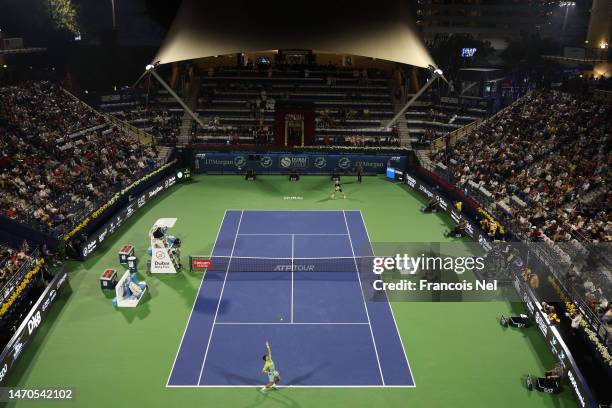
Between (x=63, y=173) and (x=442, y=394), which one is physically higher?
(x=63, y=173)

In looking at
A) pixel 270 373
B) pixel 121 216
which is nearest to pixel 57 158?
pixel 121 216

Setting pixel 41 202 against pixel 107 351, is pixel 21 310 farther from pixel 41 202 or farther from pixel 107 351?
pixel 41 202

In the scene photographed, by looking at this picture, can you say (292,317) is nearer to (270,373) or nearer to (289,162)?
(270,373)

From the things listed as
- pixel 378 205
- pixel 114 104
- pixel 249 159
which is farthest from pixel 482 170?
pixel 114 104

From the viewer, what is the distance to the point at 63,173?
30.8m

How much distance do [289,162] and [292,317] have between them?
75.9ft

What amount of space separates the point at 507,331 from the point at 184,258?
45.7 ft

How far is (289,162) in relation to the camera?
1607 inches

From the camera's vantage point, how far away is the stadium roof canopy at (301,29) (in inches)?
1371

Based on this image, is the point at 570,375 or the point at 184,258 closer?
the point at 570,375

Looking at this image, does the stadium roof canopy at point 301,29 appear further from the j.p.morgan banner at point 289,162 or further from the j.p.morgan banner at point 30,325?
the j.p.morgan banner at point 30,325

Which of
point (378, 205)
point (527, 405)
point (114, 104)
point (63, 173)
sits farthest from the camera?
point (114, 104)
